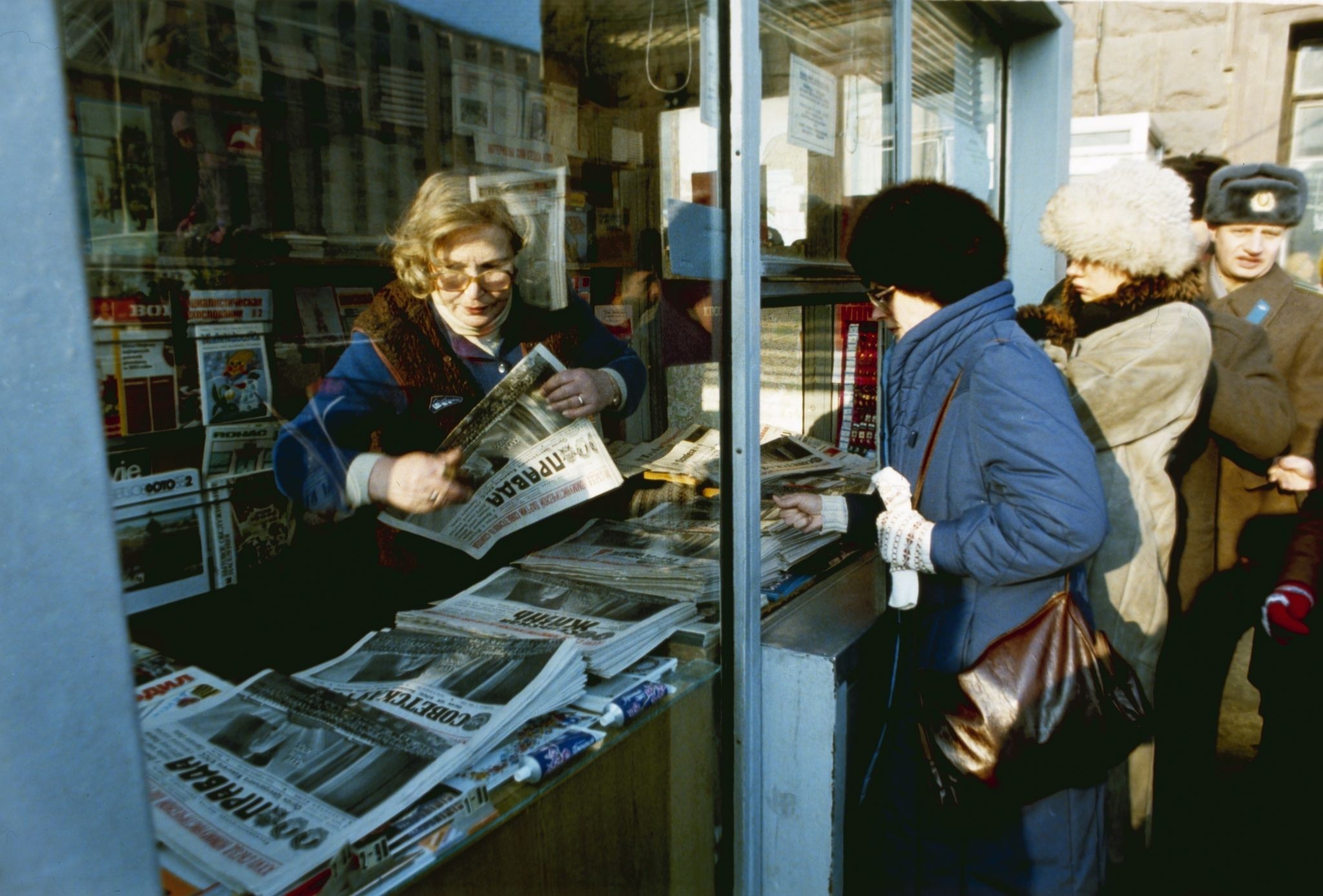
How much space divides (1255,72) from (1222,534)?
473 cm

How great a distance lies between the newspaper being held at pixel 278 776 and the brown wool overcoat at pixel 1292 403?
220cm

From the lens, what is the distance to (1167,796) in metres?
2.43

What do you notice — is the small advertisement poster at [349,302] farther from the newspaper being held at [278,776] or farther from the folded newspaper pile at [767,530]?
the newspaper being held at [278,776]

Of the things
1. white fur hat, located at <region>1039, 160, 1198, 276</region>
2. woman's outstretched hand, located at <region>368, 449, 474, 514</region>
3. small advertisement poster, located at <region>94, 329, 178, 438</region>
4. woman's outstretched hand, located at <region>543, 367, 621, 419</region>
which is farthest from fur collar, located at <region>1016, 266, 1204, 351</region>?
small advertisement poster, located at <region>94, 329, 178, 438</region>

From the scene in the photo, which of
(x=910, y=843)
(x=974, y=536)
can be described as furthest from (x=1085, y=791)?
(x=974, y=536)

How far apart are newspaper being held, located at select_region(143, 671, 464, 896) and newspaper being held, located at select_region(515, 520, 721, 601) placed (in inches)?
21.4

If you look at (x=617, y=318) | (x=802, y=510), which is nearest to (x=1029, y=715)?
(x=802, y=510)

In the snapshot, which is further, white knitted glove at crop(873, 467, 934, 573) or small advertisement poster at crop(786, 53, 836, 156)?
small advertisement poster at crop(786, 53, 836, 156)

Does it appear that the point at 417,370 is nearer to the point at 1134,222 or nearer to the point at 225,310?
the point at 225,310

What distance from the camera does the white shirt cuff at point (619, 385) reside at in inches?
69.3

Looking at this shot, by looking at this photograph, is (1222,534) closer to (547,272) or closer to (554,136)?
(547,272)

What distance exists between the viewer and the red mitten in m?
1.92

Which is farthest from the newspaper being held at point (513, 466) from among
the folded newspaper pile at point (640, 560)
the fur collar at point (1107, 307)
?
the fur collar at point (1107, 307)

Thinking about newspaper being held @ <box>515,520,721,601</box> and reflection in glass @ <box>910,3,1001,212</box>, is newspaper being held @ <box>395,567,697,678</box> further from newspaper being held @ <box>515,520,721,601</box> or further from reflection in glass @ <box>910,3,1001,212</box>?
reflection in glass @ <box>910,3,1001,212</box>
